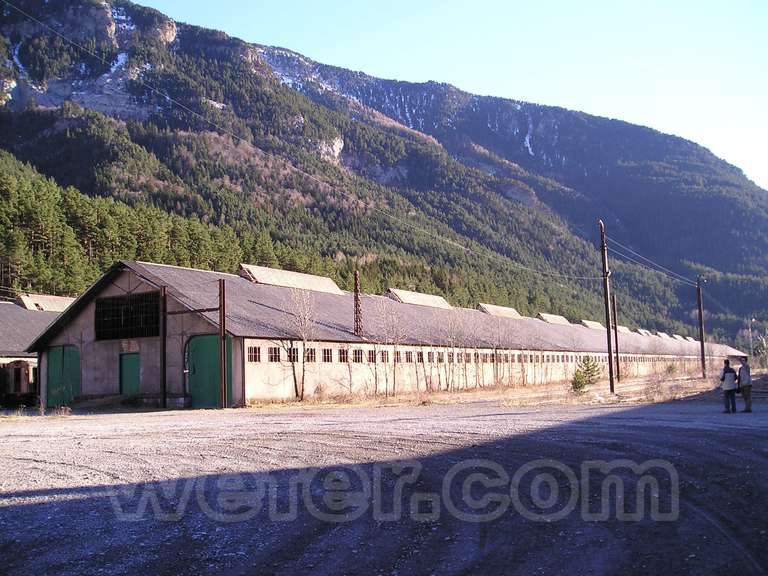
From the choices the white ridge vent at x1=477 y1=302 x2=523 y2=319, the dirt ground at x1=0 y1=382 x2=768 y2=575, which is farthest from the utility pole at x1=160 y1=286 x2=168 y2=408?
the white ridge vent at x1=477 y1=302 x2=523 y2=319

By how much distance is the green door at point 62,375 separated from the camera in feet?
115

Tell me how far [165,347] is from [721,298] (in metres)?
188

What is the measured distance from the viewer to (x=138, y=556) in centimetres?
646

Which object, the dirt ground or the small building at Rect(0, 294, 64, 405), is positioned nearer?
the dirt ground

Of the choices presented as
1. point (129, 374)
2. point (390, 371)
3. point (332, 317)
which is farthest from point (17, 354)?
point (390, 371)

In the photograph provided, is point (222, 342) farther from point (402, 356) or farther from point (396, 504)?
point (396, 504)

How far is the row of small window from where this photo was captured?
3189 centimetres

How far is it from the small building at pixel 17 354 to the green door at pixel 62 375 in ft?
6.12

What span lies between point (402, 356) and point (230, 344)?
1230cm

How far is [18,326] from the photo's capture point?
143 ft

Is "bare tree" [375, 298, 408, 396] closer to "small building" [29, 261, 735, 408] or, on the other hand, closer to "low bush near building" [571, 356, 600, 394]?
"small building" [29, 261, 735, 408]

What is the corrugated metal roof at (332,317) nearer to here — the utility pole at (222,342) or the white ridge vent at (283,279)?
the utility pole at (222,342)

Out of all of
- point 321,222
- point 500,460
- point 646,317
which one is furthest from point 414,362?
point 646,317

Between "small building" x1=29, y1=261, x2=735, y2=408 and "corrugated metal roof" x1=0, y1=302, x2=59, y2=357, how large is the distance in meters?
5.81
